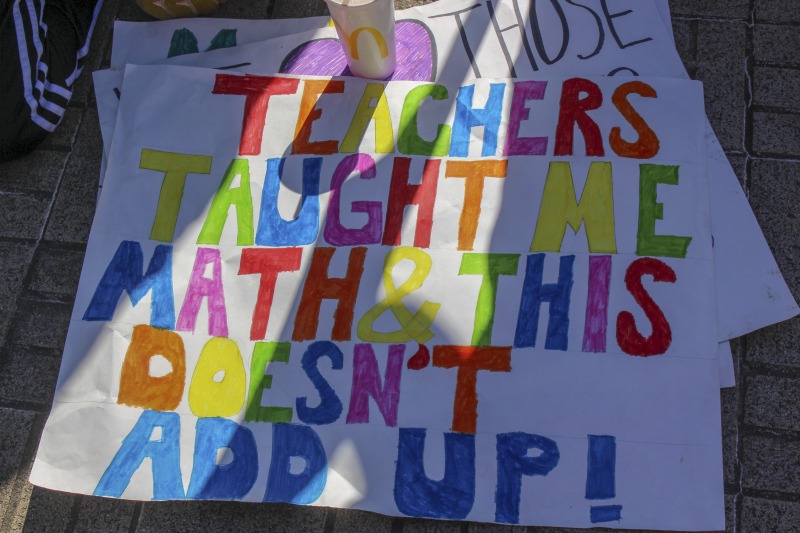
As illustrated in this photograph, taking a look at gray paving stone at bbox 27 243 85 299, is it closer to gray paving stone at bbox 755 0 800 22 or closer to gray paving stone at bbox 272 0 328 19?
gray paving stone at bbox 272 0 328 19

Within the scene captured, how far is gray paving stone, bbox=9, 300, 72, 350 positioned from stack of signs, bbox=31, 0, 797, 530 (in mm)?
115

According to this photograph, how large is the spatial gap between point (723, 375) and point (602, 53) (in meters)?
0.83

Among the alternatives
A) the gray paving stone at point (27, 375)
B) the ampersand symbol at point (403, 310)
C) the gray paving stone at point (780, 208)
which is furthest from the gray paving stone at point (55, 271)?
the gray paving stone at point (780, 208)

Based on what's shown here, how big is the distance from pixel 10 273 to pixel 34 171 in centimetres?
29

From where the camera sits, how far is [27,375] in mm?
1782

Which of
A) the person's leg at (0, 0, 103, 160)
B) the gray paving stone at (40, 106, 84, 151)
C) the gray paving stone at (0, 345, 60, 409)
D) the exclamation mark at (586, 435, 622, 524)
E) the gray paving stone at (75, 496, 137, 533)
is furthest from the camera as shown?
the gray paving stone at (40, 106, 84, 151)

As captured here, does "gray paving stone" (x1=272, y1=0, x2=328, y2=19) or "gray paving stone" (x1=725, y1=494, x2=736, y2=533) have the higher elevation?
"gray paving stone" (x1=272, y1=0, x2=328, y2=19)

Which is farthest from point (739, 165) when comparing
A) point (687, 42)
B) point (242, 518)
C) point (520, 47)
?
point (242, 518)

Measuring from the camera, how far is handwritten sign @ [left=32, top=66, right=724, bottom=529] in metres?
1.57

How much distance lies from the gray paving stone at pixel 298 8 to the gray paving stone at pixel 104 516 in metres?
1.32

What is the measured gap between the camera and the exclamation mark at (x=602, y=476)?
1533 mm

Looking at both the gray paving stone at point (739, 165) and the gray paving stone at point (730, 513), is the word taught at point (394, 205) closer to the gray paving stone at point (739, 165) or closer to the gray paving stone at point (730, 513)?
the gray paving stone at point (739, 165)

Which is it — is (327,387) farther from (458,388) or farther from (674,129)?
(674,129)

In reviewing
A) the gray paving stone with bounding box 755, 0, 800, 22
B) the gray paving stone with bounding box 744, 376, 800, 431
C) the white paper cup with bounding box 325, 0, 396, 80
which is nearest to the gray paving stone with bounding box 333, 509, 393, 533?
the gray paving stone with bounding box 744, 376, 800, 431
